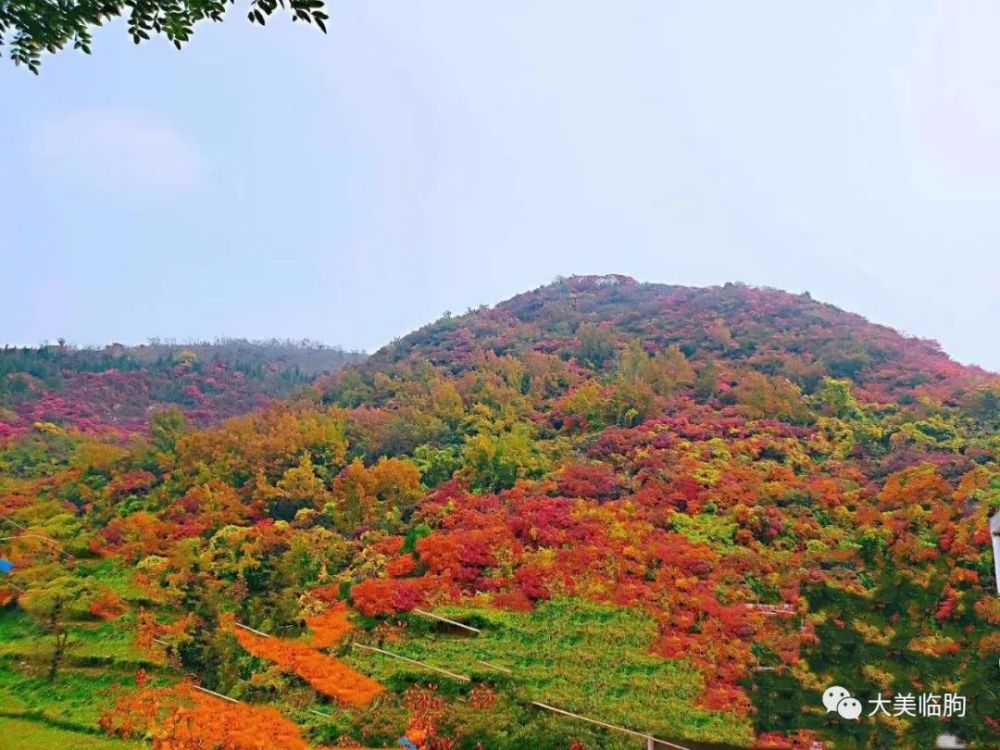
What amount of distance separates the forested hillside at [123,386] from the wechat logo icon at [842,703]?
17980 millimetres

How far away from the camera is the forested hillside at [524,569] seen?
710 cm

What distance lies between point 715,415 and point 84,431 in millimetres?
Answer: 15313

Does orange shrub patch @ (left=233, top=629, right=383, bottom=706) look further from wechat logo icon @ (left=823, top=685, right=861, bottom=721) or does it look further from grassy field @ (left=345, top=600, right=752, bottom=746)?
wechat logo icon @ (left=823, top=685, right=861, bottom=721)

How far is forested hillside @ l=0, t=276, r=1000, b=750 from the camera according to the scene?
7.10 meters

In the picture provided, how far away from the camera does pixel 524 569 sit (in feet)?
30.9

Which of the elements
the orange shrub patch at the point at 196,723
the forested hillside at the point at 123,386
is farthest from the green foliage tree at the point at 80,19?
the forested hillside at the point at 123,386

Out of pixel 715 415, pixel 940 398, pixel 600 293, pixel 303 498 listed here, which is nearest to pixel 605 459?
pixel 715 415

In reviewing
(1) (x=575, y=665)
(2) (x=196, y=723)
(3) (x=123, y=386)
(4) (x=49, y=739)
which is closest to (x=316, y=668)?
(2) (x=196, y=723)

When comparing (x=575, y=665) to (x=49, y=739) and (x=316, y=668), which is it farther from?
(x=49, y=739)

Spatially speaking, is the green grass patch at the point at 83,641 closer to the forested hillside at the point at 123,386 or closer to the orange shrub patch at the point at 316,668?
the orange shrub patch at the point at 316,668

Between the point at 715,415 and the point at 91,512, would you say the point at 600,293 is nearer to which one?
the point at 715,415

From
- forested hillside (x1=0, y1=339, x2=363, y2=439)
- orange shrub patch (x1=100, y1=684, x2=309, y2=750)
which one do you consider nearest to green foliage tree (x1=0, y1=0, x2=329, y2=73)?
orange shrub patch (x1=100, y1=684, x2=309, y2=750)

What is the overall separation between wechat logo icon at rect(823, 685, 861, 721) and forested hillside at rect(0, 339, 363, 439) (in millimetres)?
17980

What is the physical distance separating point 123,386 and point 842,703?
2444 cm
